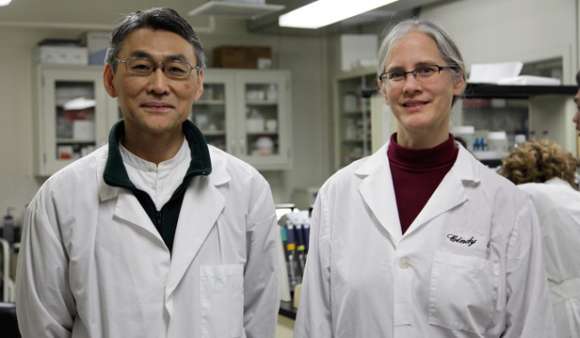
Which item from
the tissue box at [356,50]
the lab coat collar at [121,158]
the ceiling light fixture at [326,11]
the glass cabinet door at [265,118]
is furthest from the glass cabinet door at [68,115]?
the lab coat collar at [121,158]

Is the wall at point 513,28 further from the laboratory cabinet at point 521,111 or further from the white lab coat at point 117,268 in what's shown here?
the white lab coat at point 117,268

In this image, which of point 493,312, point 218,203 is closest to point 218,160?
point 218,203

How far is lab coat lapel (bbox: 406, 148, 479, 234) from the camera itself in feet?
5.38

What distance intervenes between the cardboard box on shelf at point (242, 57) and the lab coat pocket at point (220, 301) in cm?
497

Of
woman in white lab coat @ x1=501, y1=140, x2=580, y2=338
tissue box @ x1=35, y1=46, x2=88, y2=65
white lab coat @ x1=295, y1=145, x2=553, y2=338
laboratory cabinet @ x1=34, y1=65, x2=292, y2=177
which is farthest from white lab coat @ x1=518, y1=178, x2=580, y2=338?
tissue box @ x1=35, y1=46, x2=88, y2=65

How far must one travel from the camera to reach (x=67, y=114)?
19.5ft

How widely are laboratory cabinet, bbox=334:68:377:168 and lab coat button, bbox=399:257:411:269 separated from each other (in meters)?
4.70

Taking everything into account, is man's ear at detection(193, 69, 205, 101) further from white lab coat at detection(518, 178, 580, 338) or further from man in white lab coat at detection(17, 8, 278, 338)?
white lab coat at detection(518, 178, 580, 338)

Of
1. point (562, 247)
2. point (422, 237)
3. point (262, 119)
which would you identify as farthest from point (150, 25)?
point (262, 119)

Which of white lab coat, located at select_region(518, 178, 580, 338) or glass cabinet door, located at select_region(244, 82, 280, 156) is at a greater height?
glass cabinet door, located at select_region(244, 82, 280, 156)

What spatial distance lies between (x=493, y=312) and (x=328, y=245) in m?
0.39

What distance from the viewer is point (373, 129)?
139 inches

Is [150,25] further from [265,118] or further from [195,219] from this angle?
[265,118]

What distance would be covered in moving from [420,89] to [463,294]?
45 cm
